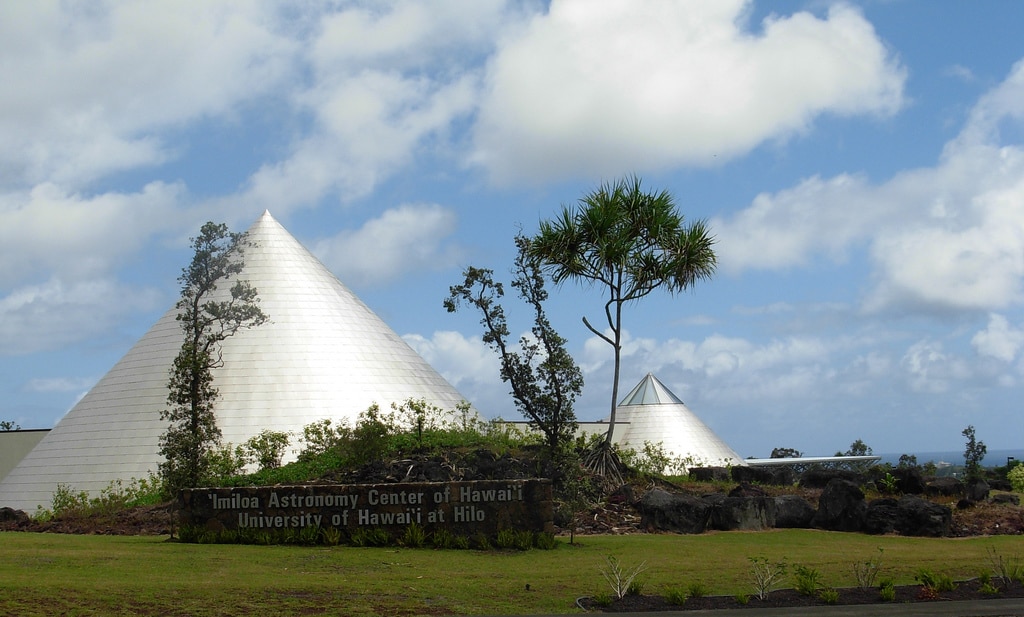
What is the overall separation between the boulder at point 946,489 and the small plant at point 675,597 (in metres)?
18.1

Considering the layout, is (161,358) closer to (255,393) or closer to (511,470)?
(255,393)

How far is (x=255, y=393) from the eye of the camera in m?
32.3

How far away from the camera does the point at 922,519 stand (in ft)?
73.3

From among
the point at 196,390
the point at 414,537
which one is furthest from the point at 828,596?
the point at 196,390

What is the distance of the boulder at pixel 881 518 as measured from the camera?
22.6m

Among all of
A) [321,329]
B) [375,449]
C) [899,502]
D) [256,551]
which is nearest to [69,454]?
[321,329]

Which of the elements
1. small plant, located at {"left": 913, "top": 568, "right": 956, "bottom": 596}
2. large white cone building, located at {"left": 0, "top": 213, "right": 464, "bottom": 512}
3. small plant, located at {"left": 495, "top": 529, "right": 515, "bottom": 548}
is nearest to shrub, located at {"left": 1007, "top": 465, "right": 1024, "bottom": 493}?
large white cone building, located at {"left": 0, "top": 213, "right": 464, "bottom": 512}

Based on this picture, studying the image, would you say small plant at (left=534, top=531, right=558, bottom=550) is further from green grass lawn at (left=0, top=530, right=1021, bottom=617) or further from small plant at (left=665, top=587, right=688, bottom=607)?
small plant at (left=665, top=587, right=688, bottom=607)

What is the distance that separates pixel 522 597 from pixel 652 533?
370 inches

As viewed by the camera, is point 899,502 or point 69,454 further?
point 69,454

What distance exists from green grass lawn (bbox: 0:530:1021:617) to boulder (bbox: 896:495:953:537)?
2.80 ft

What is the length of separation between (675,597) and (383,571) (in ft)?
15.0

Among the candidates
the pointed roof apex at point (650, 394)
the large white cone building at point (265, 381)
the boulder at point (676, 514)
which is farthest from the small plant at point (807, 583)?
the pointed roof apex at point (650, 394)

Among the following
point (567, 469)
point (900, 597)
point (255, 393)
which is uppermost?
point (255, 393)
